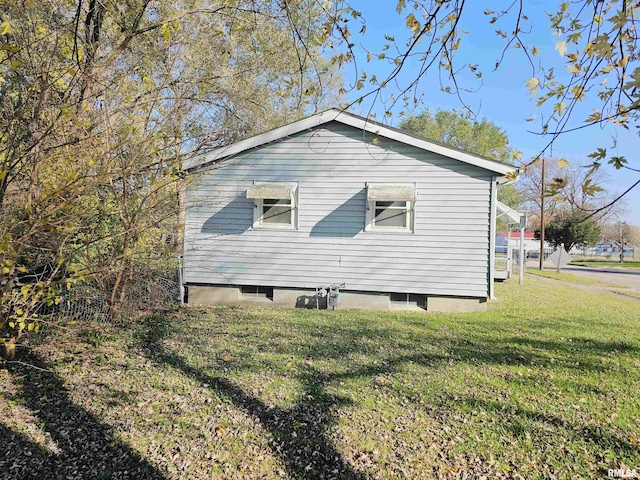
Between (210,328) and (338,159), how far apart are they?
4.54 metres

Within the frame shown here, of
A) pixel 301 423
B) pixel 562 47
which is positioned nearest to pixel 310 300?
pixel 301 423

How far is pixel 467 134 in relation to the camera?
26.1 metres

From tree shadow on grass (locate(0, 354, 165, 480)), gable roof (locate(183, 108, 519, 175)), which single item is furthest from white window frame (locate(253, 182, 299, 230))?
tree shadow on grass (locate(0, 354, 165, 480))

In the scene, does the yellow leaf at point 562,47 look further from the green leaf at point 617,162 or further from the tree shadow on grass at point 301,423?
the tree shadow on grass at point 301,423

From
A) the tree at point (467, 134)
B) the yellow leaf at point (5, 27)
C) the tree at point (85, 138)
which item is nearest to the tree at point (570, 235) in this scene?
the tree at point (467, 134)

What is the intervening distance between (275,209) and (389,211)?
103 inches

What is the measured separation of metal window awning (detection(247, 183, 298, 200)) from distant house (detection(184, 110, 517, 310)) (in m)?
0.02

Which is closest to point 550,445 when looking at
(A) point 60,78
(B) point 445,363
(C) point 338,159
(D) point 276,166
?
(B) point 445,363

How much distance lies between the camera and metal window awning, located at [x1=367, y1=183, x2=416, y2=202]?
8031 millimetres

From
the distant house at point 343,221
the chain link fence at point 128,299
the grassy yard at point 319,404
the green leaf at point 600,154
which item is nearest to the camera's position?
the green leaf at point 600,154

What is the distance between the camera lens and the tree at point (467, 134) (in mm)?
25094

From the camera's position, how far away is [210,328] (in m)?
6.69

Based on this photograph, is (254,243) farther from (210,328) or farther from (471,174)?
(471,174)

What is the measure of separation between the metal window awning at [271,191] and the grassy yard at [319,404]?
3.15 meters
